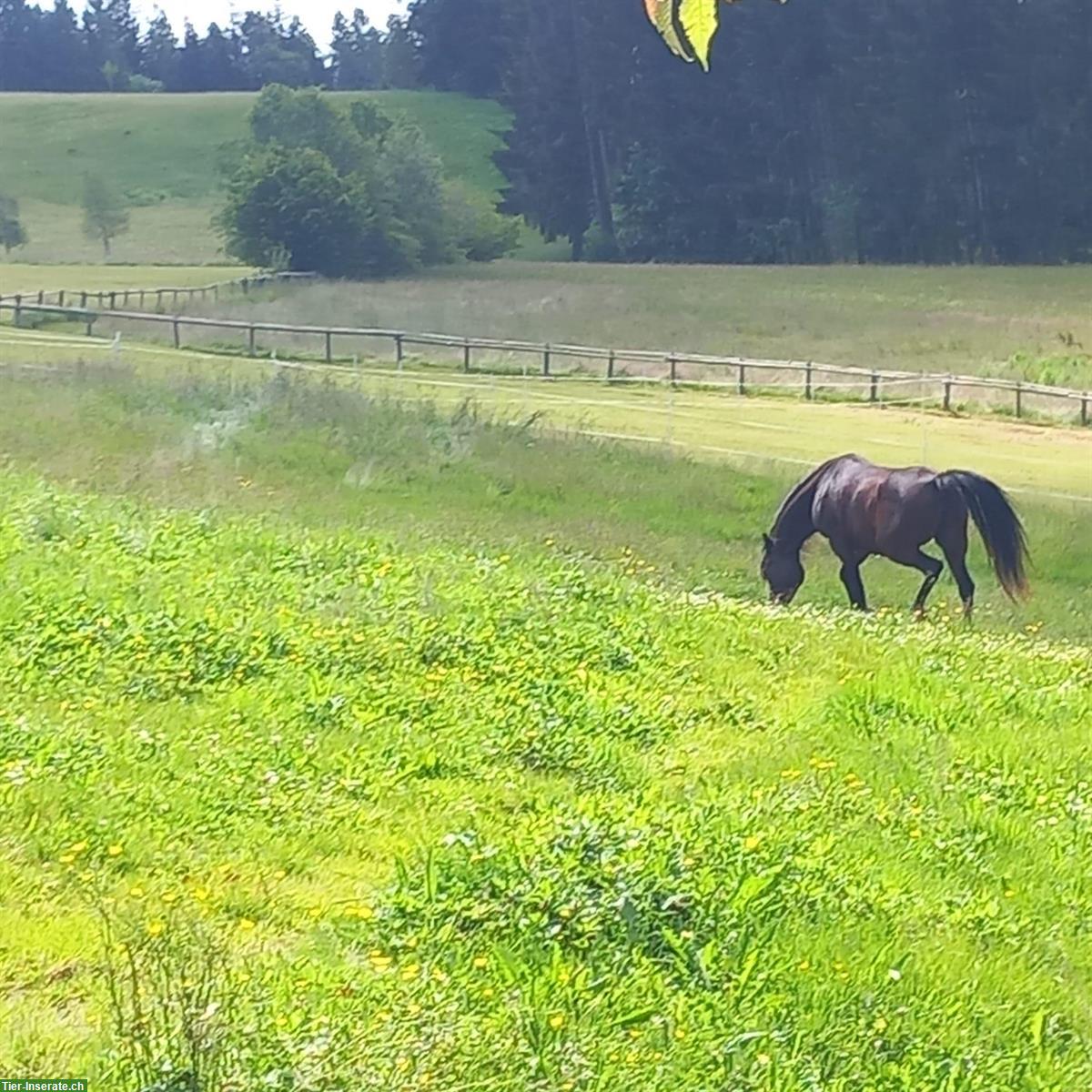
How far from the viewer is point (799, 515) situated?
11.3 metres

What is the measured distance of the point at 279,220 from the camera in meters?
46.0

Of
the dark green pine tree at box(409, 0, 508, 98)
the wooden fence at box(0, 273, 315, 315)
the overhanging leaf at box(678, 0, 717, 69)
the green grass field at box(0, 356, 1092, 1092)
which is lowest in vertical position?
the green grass field at box(0, 356, 1092, 1092)

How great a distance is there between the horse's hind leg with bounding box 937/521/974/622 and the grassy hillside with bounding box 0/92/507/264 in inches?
1828

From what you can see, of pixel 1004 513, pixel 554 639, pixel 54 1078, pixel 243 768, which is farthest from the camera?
pixel 1004 513

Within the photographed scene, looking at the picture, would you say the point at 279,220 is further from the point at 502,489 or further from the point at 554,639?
the point at 554,639

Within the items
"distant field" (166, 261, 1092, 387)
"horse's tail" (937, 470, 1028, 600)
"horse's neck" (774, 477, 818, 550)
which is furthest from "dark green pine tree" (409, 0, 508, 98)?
"horse's tail" (937, 470, 1028, 600)

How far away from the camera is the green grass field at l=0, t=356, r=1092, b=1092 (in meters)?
3.08

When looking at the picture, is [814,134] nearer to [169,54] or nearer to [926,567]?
[926,567]

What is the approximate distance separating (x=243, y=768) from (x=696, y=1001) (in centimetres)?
199

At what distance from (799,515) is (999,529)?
6.04 feet

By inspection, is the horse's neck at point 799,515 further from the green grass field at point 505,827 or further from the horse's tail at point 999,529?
the green grass field at point 505,827

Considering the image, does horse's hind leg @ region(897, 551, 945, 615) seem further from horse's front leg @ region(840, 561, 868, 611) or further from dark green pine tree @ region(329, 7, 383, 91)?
dark green pine tree @ region(329, 7, 383, 91)

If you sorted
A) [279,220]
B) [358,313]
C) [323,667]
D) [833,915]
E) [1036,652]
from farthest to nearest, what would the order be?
1. [279,220]
2. [358,313]
3. [1036,652]
4. [323,667]
5. [833,915]

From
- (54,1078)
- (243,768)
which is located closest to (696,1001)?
(54,1078)
